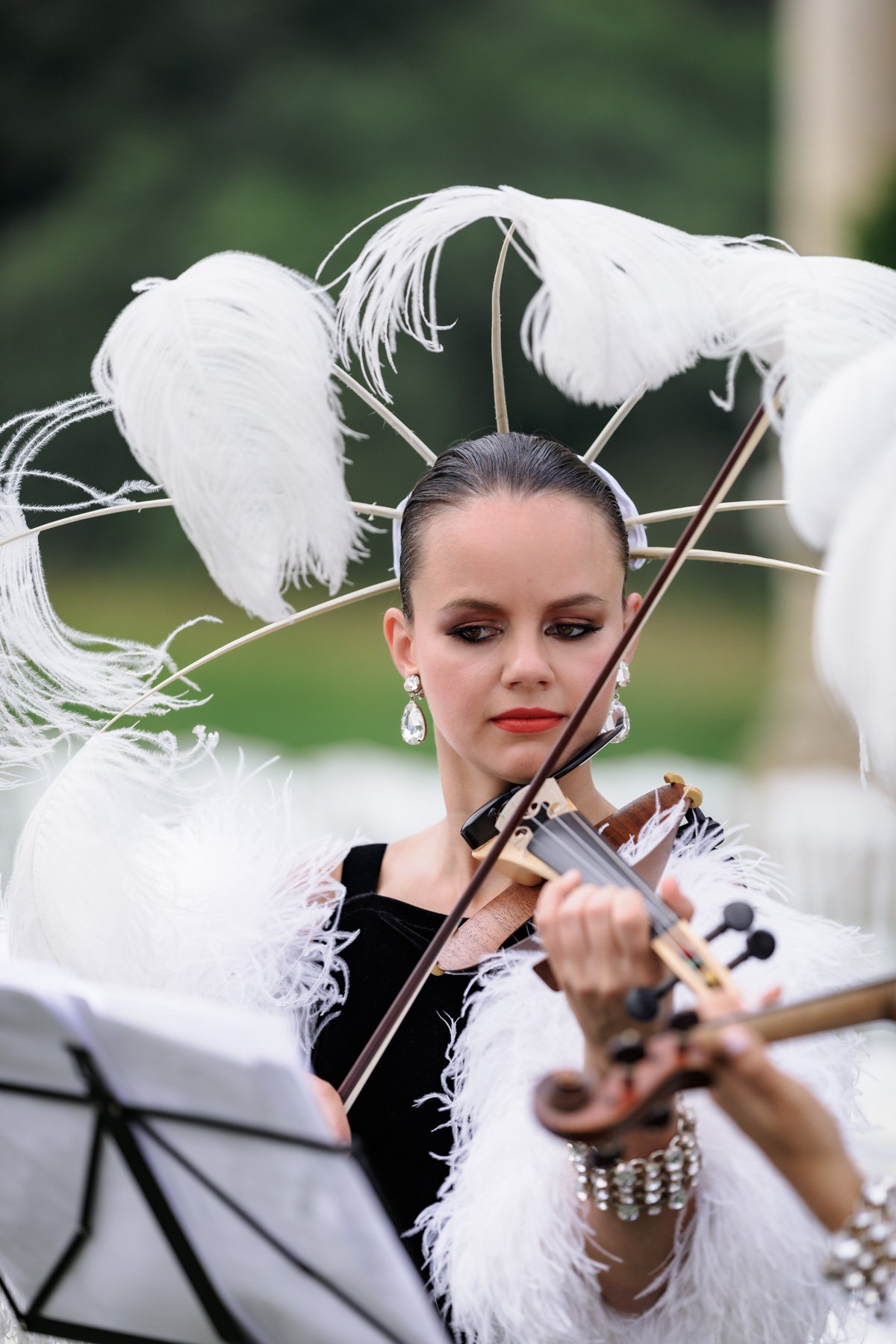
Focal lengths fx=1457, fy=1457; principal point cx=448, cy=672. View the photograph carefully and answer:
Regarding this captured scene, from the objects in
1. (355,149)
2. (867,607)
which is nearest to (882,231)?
(867,607)

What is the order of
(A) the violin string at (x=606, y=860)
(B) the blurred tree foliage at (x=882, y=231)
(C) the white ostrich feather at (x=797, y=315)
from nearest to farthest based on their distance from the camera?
(A) the violin string at (x=606, y=860) → (C) the white ostrich feather at (x=797, y=315) → (B) the blurred tree foliage at (x=882, y=231)

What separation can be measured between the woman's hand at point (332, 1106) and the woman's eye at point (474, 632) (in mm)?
525

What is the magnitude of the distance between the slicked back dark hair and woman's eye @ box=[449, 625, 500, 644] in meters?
0.13

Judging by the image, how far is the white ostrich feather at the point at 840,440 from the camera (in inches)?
45.8

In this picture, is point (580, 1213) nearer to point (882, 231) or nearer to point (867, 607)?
point (867, 607)

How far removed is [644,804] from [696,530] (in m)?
0.39

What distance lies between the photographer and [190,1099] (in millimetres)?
1185

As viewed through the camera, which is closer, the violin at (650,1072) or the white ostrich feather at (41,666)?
the violin at (650,1072)

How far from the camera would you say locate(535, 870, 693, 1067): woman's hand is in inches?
46.9

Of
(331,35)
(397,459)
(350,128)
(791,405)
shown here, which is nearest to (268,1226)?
(791,405)

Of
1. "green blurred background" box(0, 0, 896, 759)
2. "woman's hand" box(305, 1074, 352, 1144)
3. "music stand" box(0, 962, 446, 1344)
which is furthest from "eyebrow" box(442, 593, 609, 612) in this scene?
"green blurred background" box(0, 0, 896, 759)

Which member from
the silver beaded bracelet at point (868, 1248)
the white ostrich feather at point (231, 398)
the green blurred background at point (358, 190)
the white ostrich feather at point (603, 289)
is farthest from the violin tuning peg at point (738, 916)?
the green blurred background at point (358, 190)

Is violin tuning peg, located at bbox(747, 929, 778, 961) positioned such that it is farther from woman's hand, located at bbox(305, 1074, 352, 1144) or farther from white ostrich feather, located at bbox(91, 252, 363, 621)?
white ostrich feather, located at bbox(91, 252, 363, 621)

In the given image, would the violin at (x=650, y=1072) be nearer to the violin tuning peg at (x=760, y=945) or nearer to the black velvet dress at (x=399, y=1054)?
the violin tuning peg at (x=760, y=945)
